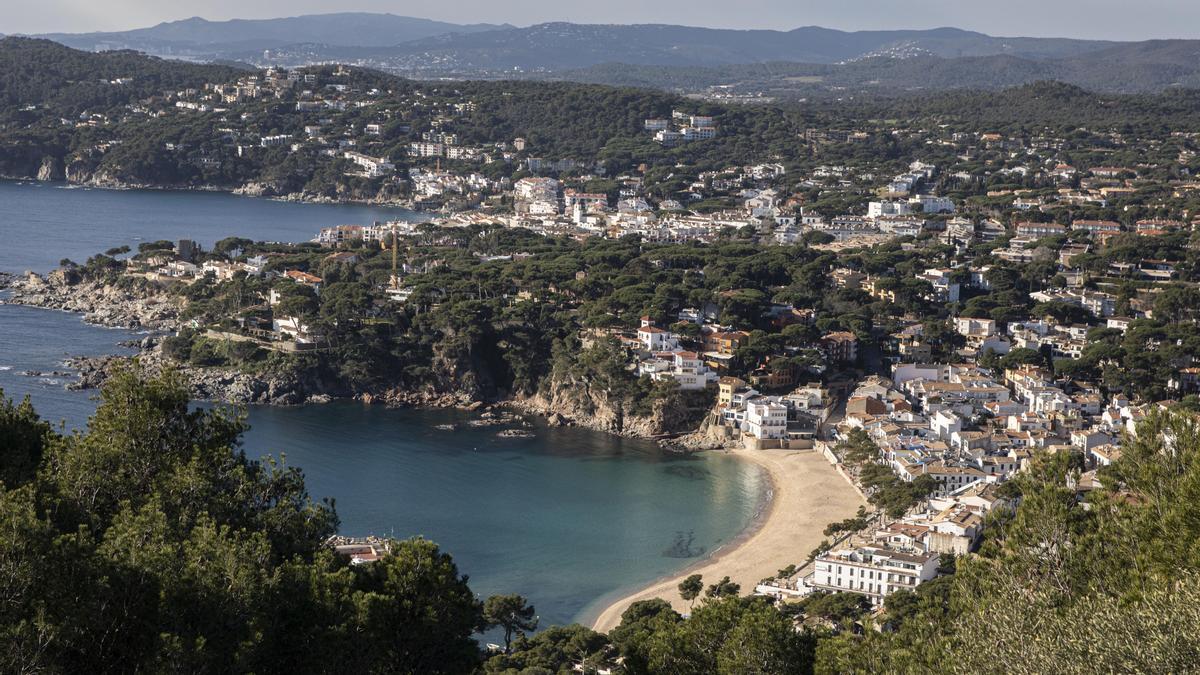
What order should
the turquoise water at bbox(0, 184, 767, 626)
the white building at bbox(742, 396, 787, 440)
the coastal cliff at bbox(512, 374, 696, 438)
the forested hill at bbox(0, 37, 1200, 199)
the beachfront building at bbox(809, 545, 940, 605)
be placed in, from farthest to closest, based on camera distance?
1. the forested hill at bbox(0, 37, 1200, 199)
2. the coastal cliff at bbox(512, 374, 696, 438)
3. the white building at bbox(742, 396, 787, 440)
4. the turquoise water at bbox(0, 184, 767, 626)
5. the beachfront building at bbox(809, 545, 940, 605)

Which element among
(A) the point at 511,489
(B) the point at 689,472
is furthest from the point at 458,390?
(B) the point at 689,472

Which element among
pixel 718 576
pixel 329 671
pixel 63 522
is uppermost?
pixel 63 522

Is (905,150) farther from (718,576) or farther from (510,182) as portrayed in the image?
(718,576)

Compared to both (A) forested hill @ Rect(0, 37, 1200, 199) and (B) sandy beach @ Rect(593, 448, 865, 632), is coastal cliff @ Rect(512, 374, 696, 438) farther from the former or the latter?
(A) forested hill @ Rect(0, 37, 1200, 199)

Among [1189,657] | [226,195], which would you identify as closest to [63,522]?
[1189,657]

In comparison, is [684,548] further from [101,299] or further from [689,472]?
[101,299]

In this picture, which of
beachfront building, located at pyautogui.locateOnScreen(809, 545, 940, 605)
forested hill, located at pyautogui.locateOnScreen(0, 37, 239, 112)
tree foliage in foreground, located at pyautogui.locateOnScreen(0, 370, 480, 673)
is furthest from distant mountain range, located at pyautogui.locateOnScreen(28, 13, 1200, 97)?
tree foliage in foreground, located at pyautogui.locateOnScreen(0, 370, 480, 673)

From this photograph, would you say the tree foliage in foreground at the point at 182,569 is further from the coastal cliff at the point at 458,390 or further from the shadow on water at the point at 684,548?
the coastal cliff at the point at 458,390
